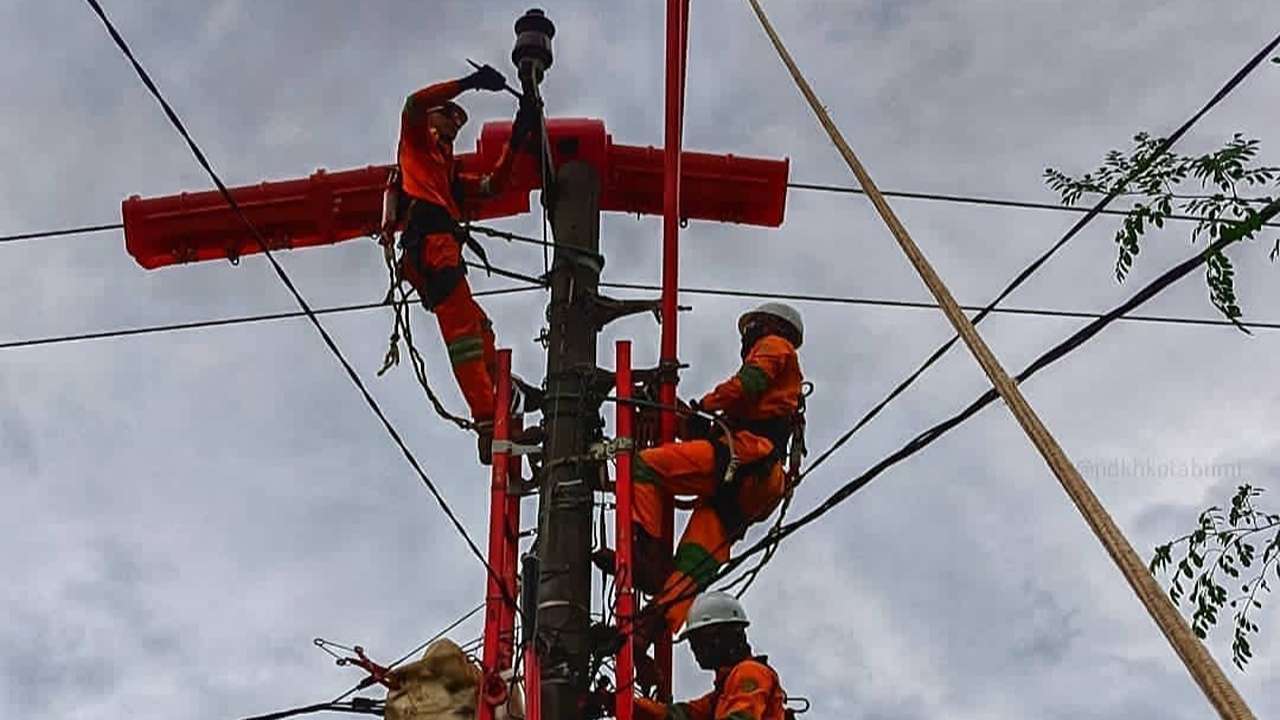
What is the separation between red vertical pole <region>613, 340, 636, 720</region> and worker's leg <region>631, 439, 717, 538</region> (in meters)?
0.17

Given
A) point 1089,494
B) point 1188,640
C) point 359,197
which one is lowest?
point 1188,640

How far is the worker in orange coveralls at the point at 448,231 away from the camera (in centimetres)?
562

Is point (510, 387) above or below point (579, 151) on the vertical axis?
below

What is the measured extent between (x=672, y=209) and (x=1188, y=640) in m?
4.32

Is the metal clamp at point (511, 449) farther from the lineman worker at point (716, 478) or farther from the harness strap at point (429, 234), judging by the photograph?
the harness strap at point (429, 234)

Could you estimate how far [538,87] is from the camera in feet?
17.7

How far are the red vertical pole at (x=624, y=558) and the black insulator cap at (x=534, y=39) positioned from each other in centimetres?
114

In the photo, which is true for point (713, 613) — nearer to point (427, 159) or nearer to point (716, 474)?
point (716, 474)

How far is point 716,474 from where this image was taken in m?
5.47

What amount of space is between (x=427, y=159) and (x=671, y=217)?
100 cm

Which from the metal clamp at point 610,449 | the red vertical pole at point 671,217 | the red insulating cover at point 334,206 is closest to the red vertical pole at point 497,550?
the metal clamp at point 610,449

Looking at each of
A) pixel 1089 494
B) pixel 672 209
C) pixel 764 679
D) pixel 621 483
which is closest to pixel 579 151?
pixel 672 209

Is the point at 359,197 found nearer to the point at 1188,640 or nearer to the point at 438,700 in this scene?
the point at 438,700

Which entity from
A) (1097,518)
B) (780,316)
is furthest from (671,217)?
(1097,518)
